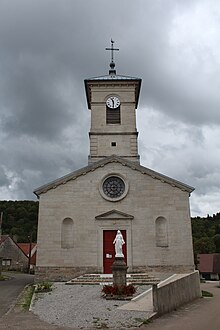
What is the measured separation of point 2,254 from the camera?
52281 millimetres

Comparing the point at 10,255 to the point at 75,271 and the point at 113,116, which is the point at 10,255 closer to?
the point at 113,116

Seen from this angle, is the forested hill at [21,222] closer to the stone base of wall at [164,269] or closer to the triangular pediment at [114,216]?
the triangular pediment at [114,216]

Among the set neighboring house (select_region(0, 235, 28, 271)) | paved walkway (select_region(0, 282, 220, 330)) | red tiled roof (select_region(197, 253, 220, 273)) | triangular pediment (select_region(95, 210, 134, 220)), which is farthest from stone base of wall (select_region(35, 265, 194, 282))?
red tiled roof (select_region(197, 253, 220, 273))

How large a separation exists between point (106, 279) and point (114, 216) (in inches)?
161

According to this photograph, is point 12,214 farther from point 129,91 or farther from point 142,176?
A: point 142,176

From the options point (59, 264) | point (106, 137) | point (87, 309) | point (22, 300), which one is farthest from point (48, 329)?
point (106, 137)

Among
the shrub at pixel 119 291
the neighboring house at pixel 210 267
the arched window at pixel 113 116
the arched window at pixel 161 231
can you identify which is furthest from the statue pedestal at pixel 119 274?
the neighboring house at pixel 210 267

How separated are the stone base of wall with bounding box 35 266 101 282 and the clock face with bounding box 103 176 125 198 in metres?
4.60

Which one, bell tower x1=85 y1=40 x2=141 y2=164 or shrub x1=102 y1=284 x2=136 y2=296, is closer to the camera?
shrub x1=102 y1=284 x2=136 y2=296

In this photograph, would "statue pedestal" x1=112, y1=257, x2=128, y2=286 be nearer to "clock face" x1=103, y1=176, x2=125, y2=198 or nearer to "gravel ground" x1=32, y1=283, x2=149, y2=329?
"gravel ground" x1=32, y1=283, x2=149, y2=329

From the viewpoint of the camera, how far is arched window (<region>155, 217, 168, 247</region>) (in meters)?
20.8

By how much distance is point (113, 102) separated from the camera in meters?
28.5

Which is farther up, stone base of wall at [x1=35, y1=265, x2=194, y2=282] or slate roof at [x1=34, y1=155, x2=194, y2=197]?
slate roof at [x1=34, y1=155, x2=194, y2=197]

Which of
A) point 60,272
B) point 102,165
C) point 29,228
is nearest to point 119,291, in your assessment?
point 60,272
